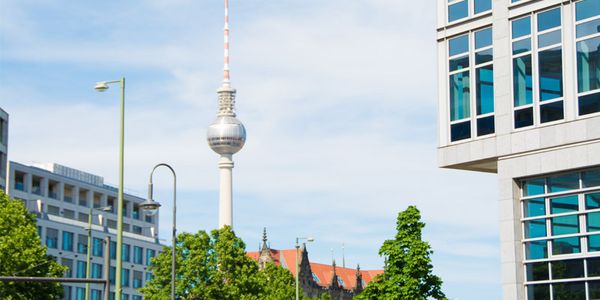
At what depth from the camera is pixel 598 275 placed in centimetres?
4238

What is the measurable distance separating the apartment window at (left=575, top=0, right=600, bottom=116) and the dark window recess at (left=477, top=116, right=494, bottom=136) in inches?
162

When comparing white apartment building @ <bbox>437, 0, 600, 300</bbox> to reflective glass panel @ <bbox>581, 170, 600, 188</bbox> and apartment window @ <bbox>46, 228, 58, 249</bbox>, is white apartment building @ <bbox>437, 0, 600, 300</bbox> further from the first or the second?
apartment window @ <bbox>46, 228, 58, 249</bbox>

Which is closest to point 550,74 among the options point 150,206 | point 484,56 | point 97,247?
point 484,56

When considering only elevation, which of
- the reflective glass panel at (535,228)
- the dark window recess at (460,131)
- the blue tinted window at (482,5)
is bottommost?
the reflective glass panel at (535,228)

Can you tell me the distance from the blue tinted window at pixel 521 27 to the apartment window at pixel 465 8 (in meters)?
1.68

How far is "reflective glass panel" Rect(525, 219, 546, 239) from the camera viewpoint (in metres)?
44.6

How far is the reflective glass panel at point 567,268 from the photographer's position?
4312cm

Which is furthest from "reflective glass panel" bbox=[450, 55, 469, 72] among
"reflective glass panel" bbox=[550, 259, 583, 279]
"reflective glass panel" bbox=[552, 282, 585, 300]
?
"reflective glass panel" bbox=[552, 282, 585, 300]

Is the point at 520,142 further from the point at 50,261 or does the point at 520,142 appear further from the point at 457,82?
the point at 50,261

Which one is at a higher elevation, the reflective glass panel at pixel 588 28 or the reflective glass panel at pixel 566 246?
the reflective glass panel at pixel 588 28

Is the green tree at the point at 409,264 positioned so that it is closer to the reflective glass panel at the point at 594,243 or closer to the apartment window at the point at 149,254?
the reflective glass panel at the point at 594,243

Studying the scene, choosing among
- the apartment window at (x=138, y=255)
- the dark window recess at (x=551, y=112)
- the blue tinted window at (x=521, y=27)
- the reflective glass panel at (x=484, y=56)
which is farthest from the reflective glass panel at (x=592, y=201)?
the apartment window at (x=138, y=255)

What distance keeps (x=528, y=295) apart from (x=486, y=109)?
7334 mm

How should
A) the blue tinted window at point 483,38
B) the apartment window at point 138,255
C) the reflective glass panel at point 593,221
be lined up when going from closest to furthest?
the reflective glass panel at point 593,221
the blue tinted window at point 483,38
the apartment window at point 138,255
